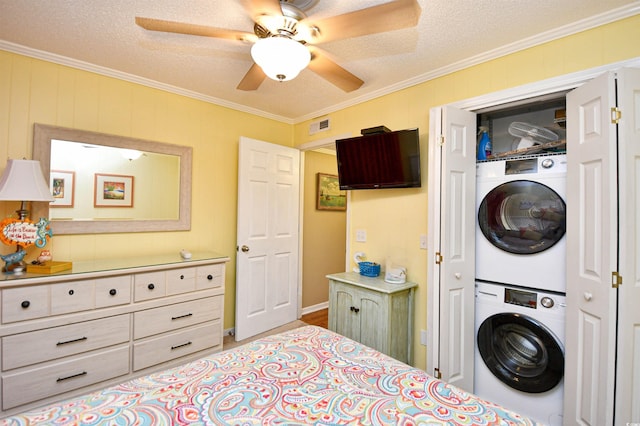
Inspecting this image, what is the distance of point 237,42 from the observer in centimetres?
208

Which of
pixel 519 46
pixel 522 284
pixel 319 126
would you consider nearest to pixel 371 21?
pixel 519 46

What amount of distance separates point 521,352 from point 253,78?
2.61 metres

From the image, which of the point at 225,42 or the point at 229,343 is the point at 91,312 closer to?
the point at 229,343

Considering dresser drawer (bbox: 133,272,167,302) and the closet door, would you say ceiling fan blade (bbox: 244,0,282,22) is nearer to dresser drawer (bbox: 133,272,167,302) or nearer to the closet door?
the closet door

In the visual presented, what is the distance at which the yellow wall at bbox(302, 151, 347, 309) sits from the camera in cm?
417

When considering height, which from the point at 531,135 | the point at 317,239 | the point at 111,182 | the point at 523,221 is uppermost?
the point at 531,135

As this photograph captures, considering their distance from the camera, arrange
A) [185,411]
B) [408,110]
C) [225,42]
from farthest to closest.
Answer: [408,110] → [225,42] → [185,411]

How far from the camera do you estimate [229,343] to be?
123 inches

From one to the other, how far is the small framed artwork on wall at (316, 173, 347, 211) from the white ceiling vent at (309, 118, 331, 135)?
78 cm

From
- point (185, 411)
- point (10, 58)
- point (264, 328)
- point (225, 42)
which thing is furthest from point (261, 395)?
point (10, 58)

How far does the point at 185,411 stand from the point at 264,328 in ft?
8.34

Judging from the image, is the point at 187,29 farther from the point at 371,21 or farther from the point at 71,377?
the point at 71,377

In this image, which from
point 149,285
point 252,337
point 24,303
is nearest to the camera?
point 24,303

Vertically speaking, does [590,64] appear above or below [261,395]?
above
